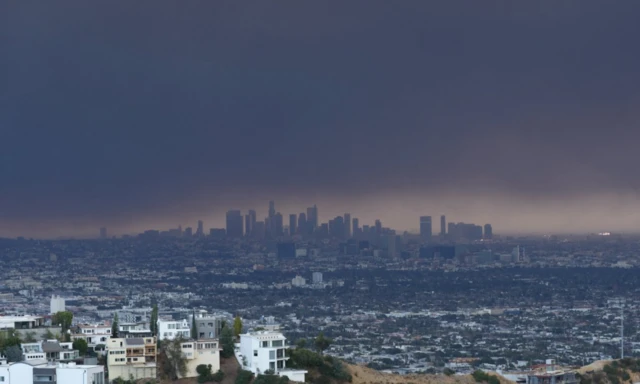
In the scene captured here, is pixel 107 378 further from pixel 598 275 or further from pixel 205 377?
pixel 598 275

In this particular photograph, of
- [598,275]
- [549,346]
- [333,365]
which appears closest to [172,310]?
[549,346]

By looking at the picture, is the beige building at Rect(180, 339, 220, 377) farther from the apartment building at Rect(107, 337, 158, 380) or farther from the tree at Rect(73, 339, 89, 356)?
the tree at Rect(73, 339, 89, 356)

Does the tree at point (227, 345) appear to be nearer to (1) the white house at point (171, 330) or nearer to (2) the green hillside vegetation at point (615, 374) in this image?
(1) the white house at point (171, 330)

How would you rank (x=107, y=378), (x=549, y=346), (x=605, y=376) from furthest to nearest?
(x=549, y=346)
(x=605, y=376)
(x=107, y=378)

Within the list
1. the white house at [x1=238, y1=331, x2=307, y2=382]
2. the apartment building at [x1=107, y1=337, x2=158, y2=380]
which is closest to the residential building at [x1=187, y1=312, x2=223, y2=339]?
the white house at [x1=238, y1=331, x2=307, y2=382]

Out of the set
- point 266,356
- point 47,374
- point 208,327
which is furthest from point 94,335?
point 266,356

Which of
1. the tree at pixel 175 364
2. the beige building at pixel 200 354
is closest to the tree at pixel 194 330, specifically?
the beige building at pixel 200 354
